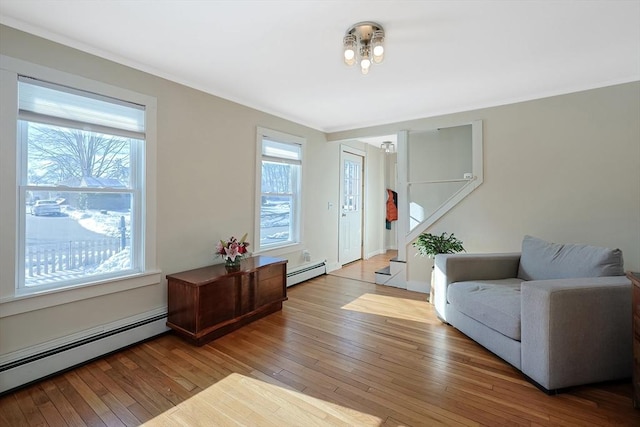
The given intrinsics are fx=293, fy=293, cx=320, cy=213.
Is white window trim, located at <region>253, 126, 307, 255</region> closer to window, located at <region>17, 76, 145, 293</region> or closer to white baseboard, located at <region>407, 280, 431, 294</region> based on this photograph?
window, located at <region>17, 76, 145, 293</region>

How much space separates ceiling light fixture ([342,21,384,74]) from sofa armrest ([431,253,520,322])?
6.27 ft

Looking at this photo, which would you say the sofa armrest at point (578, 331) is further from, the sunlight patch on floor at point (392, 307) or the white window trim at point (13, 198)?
the white window trim at point (13, 198)

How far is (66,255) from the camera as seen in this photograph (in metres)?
2.14

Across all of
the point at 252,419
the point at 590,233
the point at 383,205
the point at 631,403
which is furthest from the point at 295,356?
the point at 383,205

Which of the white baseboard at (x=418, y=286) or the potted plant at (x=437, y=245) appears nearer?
the potted plant at (x=437, y=245)

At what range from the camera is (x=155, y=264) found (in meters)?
2.60

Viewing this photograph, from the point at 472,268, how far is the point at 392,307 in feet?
3.24

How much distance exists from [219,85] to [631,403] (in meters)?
3.87

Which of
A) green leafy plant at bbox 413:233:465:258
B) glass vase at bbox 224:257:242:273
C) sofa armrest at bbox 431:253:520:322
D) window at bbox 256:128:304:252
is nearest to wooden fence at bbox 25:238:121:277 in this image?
glass vase at bbox 224:257:242:273

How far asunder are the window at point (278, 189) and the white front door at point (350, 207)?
1.21 metres

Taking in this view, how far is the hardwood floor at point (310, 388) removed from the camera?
1620 mm

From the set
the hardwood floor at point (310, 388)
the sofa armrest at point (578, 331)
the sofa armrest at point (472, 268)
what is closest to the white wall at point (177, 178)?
the hardwood floor at point (310, 388)

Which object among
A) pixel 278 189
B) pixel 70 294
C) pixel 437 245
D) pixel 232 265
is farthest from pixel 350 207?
pixel 70 294

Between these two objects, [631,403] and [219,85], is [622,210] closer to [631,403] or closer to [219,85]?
[631,403]
